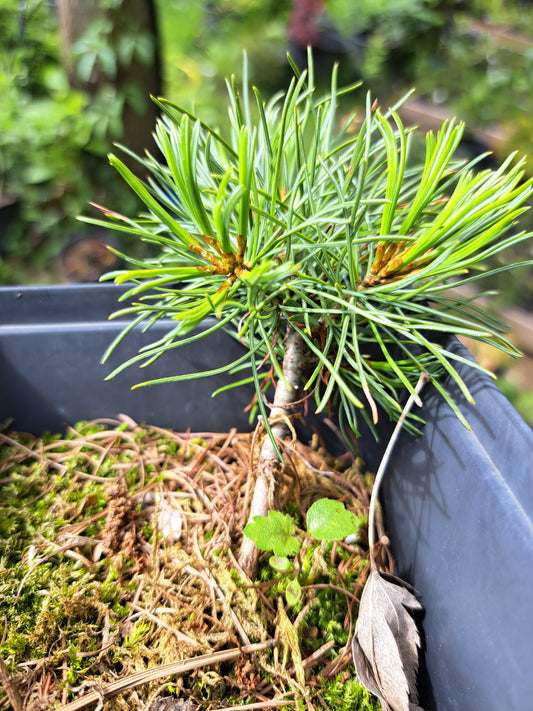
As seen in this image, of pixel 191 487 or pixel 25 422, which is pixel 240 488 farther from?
pixel 25 422

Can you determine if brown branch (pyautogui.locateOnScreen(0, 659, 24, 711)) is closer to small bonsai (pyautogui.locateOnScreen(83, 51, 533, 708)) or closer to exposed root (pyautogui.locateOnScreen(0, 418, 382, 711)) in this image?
exposed root (pyautogui.locateOnScreen(0, 418, 382, 711))

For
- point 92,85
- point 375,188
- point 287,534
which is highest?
point 92,85

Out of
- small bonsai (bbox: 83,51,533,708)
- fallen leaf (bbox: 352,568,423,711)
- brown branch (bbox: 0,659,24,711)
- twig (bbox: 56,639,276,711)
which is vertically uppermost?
small bonsai (bbox: 83,51,533,708)

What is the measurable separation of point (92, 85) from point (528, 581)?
168 cm

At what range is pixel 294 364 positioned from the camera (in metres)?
0.57

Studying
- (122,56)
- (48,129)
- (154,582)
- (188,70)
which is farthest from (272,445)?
(188,70)

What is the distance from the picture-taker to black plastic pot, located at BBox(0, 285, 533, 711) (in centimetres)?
41

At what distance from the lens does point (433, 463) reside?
21.2 inches

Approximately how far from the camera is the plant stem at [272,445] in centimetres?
57

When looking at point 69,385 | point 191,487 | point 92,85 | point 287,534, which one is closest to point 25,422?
point 69,385

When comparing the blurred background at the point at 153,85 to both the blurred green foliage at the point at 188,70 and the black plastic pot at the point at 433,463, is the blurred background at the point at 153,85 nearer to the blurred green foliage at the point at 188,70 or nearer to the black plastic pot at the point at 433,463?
the blurred green foliage at the point at 188,70

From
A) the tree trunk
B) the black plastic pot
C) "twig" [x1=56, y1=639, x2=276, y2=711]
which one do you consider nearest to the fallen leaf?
the black plastic pot

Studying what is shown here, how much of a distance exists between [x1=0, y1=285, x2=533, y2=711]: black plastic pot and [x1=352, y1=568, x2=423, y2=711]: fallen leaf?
3 cm

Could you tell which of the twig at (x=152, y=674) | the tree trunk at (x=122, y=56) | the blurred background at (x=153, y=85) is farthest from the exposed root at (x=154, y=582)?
the tree trunk at (x=122, y=56)
